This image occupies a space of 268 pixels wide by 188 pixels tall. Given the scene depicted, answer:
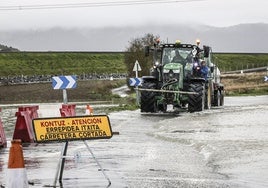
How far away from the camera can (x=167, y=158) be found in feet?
43.2

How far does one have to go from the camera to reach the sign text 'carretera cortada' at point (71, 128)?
33.2ft

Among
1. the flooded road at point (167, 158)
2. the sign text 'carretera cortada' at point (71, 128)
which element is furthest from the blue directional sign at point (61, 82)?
the sign text 'carretera cortada' at point (71, 128)

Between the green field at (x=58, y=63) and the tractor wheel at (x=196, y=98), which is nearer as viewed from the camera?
the tractor wheel at (x=196, y=98)

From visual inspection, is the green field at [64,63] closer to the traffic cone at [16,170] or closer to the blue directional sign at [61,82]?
the blue directional sign at [61,82]

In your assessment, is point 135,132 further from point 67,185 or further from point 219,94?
point 219,94

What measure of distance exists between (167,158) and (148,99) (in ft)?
47.7

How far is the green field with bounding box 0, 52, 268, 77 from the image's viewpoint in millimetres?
112188

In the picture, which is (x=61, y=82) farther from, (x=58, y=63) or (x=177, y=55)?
(x=58, y=63)

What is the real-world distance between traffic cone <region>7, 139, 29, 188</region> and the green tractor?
58.9ft

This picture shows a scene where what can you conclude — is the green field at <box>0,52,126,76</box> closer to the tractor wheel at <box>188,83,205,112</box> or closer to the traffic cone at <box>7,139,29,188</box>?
the tractor wheel at <box>188,83,205,112</box>

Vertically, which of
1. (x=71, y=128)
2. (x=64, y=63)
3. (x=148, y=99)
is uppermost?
(x=71, y=128)

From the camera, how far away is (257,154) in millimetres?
13297

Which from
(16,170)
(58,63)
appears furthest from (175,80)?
(58,63)

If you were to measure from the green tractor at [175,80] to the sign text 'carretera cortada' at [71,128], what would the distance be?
16.4 meters
